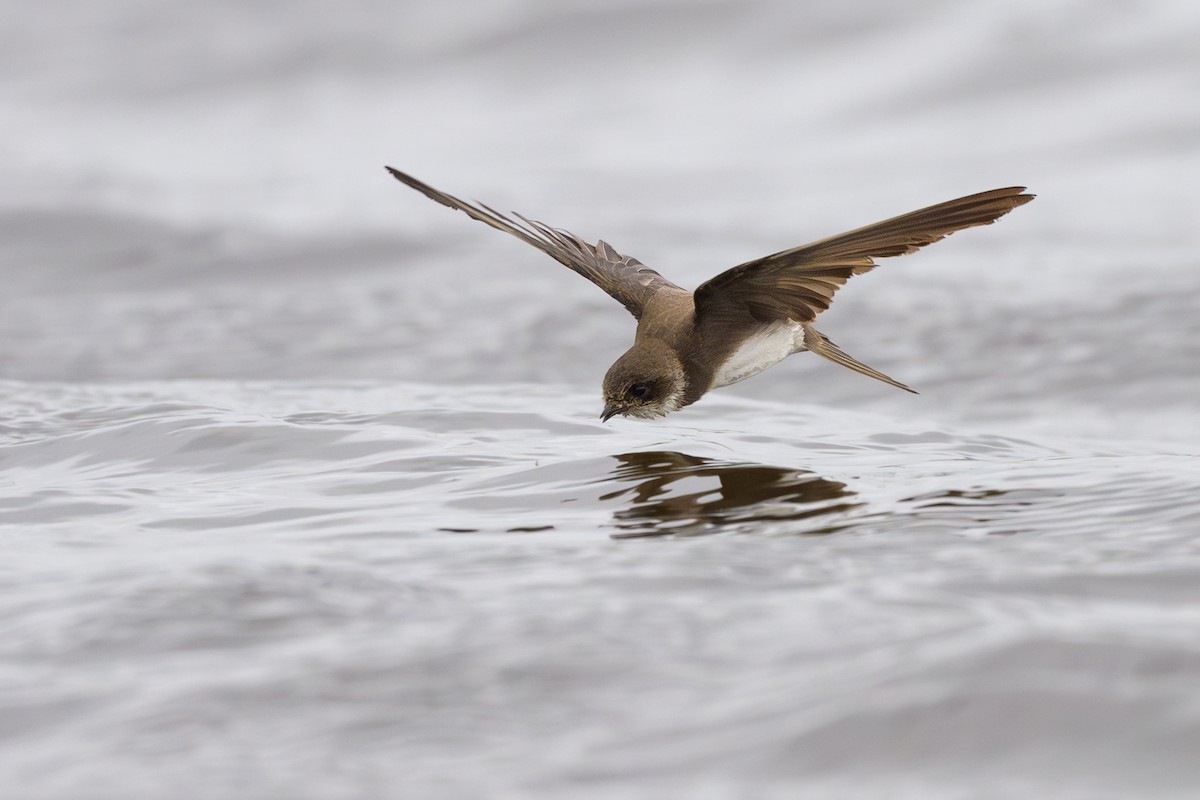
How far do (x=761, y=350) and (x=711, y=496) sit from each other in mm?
1257

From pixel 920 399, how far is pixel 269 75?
45.8 feet

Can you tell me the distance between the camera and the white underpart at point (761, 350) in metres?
6.43

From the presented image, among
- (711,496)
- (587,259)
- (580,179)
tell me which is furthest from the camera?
(580,179)

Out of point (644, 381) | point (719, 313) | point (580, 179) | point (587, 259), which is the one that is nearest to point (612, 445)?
point (644, 381)

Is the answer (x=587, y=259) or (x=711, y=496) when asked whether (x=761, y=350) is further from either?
(x=587, y=259)

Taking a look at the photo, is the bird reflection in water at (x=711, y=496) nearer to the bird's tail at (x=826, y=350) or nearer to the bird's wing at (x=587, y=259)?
the bird's tail at (x=826, y=350)

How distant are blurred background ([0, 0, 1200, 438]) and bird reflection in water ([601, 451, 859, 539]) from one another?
297 cm

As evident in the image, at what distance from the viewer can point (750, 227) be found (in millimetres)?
14359

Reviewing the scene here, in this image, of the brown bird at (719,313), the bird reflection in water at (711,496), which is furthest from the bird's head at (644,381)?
the bird reflection in water at (711,496)

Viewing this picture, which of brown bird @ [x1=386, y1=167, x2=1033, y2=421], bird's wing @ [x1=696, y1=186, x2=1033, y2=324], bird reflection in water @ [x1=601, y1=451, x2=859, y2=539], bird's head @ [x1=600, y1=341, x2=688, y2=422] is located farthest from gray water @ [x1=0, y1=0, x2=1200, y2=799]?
bird's wing @ [x1=696, y1=186, x2=1033, y2=324]

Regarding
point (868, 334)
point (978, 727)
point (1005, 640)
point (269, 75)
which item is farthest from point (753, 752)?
point (269, 75)

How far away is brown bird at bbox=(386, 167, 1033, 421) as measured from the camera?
5.53 meters

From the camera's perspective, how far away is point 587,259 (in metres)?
7.48

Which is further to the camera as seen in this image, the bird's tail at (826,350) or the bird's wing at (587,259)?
the bird's tail at (826,350)
